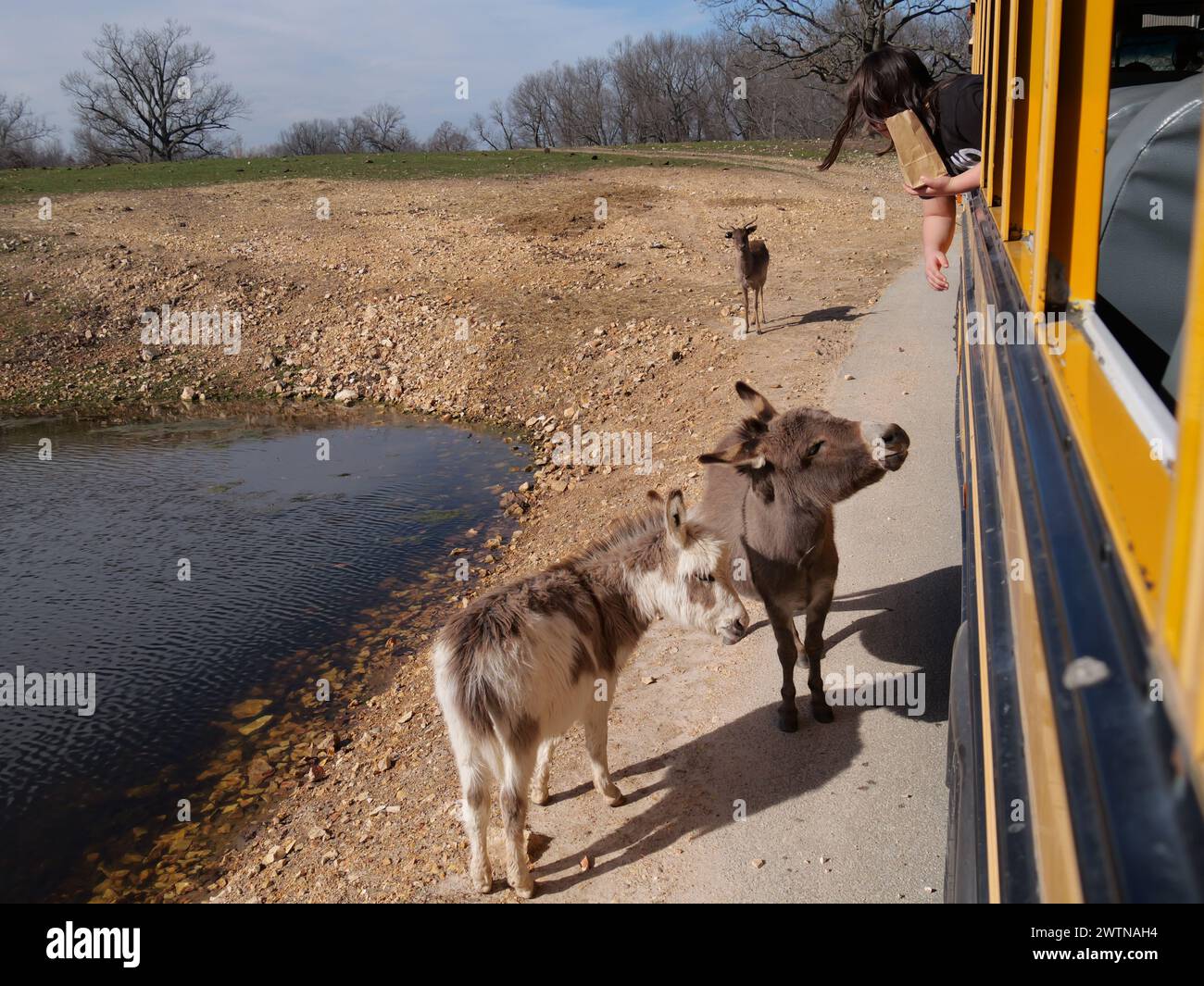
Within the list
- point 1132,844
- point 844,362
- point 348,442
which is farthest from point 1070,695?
point 348,442

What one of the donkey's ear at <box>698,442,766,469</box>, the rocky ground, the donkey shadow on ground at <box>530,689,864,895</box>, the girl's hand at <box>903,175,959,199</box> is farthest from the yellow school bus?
the rocky ground

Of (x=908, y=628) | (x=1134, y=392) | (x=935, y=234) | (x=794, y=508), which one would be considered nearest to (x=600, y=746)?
(x=794, y=508)

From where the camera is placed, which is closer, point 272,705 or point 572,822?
point 572,822

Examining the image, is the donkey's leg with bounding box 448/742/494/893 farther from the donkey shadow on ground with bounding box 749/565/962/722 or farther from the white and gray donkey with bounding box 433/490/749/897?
the donkey shadow on ground with bounding box 749/565/962/722

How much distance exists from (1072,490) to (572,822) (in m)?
3.71

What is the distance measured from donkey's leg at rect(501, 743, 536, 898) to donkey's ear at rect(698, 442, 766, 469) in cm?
165

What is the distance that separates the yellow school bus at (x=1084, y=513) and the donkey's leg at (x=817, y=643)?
170 cm

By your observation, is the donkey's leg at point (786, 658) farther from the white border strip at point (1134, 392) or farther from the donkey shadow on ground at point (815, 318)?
the donkey shadow on ground at point (815, 318)

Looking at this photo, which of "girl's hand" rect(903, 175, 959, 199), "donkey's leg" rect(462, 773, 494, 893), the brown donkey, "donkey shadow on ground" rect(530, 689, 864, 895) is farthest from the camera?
"girl's hand" rect(903, 175, 959, 199)

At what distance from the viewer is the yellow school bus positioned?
2.81ft

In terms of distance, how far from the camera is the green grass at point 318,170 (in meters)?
26.0

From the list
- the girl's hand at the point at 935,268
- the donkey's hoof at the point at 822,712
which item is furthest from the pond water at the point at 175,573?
the girl's hand at the point at 935,268

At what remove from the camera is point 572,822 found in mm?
4688
